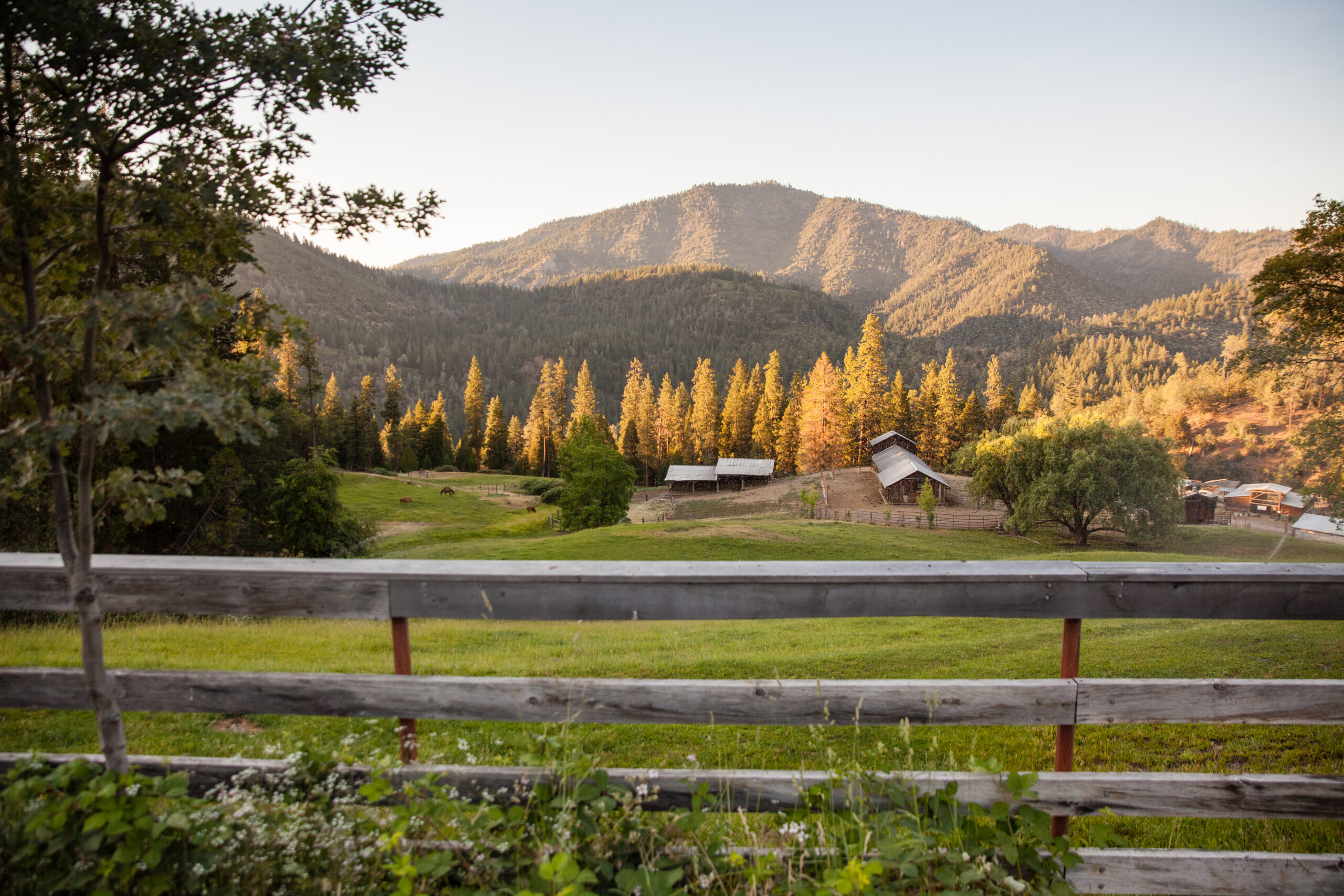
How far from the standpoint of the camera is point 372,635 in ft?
31.8

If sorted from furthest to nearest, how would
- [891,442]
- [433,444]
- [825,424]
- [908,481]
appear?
[433,444]
[891,442]
[825,424]
[908,481]

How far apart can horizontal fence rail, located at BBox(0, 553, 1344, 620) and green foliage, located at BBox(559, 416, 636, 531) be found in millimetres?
36728

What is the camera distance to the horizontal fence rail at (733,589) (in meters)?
2.67

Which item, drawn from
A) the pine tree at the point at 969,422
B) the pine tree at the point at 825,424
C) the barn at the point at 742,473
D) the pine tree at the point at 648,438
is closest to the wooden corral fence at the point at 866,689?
the pine tree at the point at 825,424

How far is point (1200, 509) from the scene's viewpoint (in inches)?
2141

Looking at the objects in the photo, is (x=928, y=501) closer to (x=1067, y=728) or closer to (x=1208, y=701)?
(x=1208, y=701)

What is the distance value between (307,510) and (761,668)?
64.2ft

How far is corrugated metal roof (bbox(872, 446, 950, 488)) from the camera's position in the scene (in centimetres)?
5025

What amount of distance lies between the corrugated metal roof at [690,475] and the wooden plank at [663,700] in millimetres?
59340

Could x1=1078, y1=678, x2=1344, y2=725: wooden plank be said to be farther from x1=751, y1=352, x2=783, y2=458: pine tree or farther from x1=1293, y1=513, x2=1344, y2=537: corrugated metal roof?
x1=751, y1=352, x2=783, y2=458: pine tree

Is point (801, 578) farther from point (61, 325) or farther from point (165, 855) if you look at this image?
point (61, 325)

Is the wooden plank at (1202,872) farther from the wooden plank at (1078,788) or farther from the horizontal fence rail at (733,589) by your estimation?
the horizontal fence rail at (733,589)

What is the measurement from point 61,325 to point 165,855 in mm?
1853

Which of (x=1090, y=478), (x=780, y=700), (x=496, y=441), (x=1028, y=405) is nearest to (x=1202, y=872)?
(x=780, y=700)
